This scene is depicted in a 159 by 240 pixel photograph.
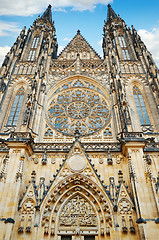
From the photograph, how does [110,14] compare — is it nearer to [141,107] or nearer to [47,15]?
[47,15]

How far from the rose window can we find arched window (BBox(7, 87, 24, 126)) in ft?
7.52

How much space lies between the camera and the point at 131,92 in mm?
15844

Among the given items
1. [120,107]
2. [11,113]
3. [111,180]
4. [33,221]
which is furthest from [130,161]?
[11,113]

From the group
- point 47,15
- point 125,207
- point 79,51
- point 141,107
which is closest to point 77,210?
point 125,207

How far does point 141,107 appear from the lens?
14953 mm

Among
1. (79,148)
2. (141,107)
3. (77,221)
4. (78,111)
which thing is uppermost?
(141,107)

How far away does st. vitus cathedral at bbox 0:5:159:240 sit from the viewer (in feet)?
30.1

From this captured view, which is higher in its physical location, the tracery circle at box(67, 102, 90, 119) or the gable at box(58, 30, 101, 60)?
the gable at box(58, 30, 101, 60)

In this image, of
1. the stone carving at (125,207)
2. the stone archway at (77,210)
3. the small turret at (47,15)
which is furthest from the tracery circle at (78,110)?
the small turret at (47,15)

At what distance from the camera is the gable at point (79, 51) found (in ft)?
64.8

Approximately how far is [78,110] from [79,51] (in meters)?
8.27

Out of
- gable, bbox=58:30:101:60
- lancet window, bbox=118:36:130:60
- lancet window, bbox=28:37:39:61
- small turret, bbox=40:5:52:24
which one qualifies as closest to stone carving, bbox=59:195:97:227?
gable, bbox=58:30:101:60

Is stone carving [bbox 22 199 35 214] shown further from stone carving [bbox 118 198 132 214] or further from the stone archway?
stone carving [bbox 118 198 132 214]

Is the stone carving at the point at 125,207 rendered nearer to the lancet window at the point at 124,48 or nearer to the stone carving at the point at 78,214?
the stone carving at the point at 78,214
